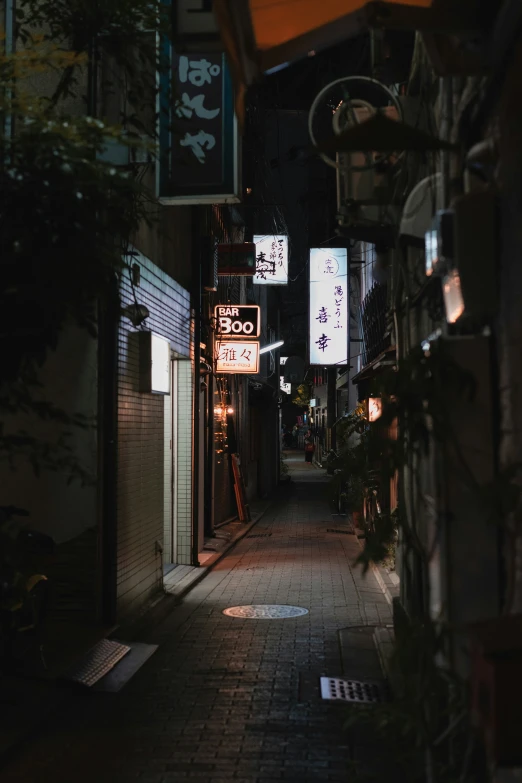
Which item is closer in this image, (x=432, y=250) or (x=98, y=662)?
(x=432, y=250)

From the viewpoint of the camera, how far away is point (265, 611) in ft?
36.9

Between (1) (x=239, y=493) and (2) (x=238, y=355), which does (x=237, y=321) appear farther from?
(1) (x=239, y=493)

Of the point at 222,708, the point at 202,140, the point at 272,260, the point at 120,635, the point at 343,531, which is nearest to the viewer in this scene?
the point at 222,708

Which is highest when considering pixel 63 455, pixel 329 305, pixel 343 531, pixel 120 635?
pixel 329 305

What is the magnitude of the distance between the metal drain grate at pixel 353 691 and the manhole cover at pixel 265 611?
2908mm

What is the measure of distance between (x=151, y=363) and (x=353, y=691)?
547 cm

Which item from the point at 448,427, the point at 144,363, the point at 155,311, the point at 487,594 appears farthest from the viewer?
the point at 155,311

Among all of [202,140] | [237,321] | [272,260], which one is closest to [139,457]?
[202,140]

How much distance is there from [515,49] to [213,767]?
5.37 metres

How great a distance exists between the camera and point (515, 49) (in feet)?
14.1

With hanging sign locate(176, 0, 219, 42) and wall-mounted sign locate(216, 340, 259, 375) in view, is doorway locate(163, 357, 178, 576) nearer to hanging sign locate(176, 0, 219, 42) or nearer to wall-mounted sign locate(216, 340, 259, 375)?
wall-mounted sign locate(216, 340, 259, 375)

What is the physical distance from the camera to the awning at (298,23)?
4801 mm

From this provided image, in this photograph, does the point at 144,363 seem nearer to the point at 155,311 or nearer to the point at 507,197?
the point at 155,311

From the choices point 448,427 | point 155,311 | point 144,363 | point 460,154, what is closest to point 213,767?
point 448,427
